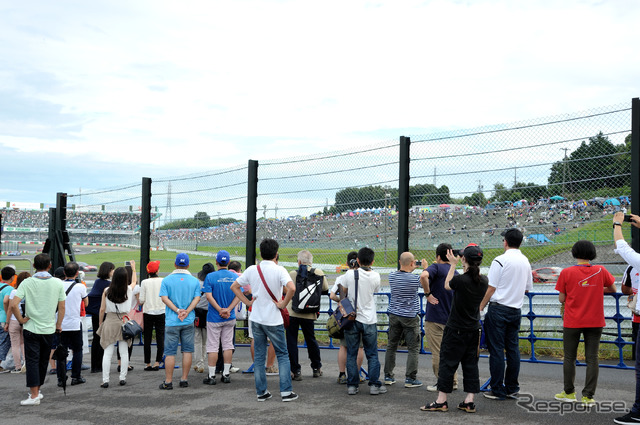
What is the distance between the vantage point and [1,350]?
30.8 ft

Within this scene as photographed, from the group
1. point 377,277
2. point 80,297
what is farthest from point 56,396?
point 377,277

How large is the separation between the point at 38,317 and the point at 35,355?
473 mm

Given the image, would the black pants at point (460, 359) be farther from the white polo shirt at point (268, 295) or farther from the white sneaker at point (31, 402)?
the white sneaker at point (31, 402)

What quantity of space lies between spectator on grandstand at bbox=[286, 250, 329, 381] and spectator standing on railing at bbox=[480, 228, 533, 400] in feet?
7.79

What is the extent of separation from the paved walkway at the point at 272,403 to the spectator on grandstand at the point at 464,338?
0.81 feet

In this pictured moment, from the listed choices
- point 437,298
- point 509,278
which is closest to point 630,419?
point 509,278

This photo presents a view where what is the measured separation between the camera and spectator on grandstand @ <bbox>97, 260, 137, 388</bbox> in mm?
7930

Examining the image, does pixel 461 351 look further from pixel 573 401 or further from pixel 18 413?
pixel 18 413

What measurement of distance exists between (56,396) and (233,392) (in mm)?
2398

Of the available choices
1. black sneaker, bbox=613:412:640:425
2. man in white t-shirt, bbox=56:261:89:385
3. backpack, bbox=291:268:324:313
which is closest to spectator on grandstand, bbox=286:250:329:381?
backpack, bbox=291:268:324:313

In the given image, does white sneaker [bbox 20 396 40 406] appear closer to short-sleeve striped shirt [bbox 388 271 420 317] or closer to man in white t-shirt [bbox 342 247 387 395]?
man in white t-shirt [bbox 342 247 387 395]

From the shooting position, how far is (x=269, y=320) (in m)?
6.79

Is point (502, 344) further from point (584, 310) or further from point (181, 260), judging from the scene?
point (181, 260)

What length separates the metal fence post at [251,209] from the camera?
11.4 metres
